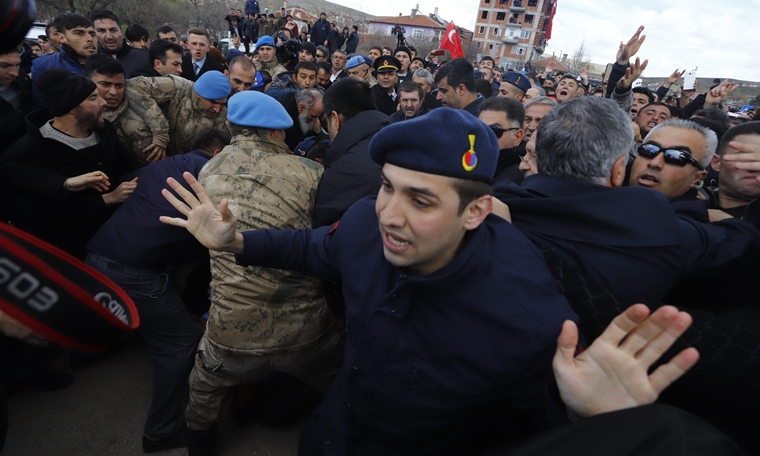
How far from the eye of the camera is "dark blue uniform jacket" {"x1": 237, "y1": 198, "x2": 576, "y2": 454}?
135 cm

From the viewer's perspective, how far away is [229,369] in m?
2.31

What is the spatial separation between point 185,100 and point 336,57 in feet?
16.9

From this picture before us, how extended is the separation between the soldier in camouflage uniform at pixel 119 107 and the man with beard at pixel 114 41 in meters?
1.82

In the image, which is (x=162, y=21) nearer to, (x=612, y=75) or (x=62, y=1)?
(x=62, y=1)

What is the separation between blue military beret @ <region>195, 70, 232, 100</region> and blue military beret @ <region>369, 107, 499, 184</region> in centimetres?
317

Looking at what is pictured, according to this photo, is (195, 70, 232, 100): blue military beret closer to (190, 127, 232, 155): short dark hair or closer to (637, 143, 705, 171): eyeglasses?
(190, 127, 232, 155): short dark hair

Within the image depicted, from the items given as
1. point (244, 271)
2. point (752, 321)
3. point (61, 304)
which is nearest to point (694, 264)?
point (752, 321)

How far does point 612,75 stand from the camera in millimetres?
4566

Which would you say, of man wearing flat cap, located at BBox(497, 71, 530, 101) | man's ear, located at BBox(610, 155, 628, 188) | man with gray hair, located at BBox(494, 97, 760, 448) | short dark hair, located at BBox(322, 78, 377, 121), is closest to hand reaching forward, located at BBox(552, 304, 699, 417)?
man with gray hair, located at BBox(494, 97, 760, 448)

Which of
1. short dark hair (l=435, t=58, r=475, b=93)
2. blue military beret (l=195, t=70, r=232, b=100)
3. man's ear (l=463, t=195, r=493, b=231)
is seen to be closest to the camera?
man's ear (l=463, t=195, r=493, b=231)

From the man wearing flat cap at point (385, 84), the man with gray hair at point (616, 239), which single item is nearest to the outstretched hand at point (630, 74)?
the man with gray hair at point (616, 239)

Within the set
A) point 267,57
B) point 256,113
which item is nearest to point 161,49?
point 267,57

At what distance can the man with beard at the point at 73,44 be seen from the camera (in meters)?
4.38

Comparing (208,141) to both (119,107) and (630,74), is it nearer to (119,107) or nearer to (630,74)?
(119,107)
